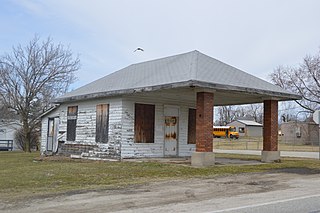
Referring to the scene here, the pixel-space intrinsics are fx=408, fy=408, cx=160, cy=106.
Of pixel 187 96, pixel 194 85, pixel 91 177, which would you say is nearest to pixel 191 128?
pixel 187 96

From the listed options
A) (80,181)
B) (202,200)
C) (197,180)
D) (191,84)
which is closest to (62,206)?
(202,200)

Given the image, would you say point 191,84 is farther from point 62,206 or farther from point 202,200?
point 62,206

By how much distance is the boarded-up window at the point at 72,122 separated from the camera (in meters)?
24.0

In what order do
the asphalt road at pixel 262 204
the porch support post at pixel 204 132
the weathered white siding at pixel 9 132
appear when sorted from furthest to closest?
1. the weathered white siding at pixel 9 132
2. the porch support post at pixel 204 132
3. the asphalt road at pixel 262 204

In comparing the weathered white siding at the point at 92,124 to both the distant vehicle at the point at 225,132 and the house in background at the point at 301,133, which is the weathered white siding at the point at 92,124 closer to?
the house in background at the point at 301,133

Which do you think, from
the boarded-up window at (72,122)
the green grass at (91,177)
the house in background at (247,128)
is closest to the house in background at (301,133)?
the house in background at (247,128)

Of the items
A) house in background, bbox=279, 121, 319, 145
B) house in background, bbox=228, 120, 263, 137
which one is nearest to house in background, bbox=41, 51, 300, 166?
house in background, bbox=279, 121, 319, 145

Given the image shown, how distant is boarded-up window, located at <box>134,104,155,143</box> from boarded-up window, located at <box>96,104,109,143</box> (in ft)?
5.34

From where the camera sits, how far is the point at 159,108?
71.0 feet

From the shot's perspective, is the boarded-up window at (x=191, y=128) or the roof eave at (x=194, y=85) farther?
the boarded-up window at (x=191, y=128)

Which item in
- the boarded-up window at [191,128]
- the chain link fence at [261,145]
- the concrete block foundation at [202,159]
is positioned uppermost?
the boarded-up window at [191,128]

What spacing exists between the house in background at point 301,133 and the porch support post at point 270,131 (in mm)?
47994

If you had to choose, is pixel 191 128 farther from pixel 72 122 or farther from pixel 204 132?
pixel 72 122

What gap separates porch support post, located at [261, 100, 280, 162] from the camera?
67.6 feet
